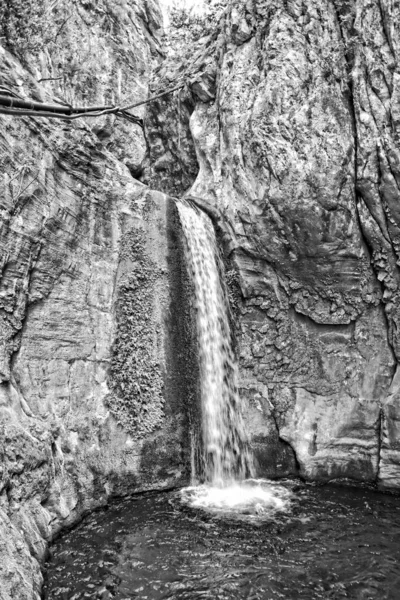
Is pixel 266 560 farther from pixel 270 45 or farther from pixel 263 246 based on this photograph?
pixel 270 45

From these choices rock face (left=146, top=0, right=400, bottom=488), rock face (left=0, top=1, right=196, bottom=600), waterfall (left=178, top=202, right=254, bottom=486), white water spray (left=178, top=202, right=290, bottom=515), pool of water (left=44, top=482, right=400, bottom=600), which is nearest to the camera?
pool of water (left=44, top=482, right=400, bottom=600)

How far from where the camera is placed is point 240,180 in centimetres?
1017

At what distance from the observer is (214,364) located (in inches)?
388

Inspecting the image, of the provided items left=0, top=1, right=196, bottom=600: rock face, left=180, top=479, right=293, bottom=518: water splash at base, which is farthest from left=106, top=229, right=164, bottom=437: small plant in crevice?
left=180, top=479, right=293, bottom=518: water splash at base

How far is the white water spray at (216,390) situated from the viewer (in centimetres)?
898

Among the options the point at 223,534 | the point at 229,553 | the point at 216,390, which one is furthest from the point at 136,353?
the point at 229,553

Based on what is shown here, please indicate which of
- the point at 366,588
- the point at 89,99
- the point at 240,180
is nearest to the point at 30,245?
the point at 240,180

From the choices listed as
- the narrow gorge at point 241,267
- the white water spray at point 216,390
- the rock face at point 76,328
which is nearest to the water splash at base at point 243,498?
the white water spray at point 216,390

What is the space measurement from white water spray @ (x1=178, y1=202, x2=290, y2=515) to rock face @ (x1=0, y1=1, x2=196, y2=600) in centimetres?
36

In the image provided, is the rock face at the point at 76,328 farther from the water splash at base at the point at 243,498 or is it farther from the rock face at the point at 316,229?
the rock face at the point at 316,229

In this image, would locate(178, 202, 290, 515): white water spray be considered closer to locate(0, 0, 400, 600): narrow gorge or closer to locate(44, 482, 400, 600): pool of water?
locate(0, 0, 400, 600): narrow gorge

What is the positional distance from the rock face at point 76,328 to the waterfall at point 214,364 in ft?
1.09

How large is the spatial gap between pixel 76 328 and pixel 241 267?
154 inches

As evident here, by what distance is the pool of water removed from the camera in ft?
19.1
